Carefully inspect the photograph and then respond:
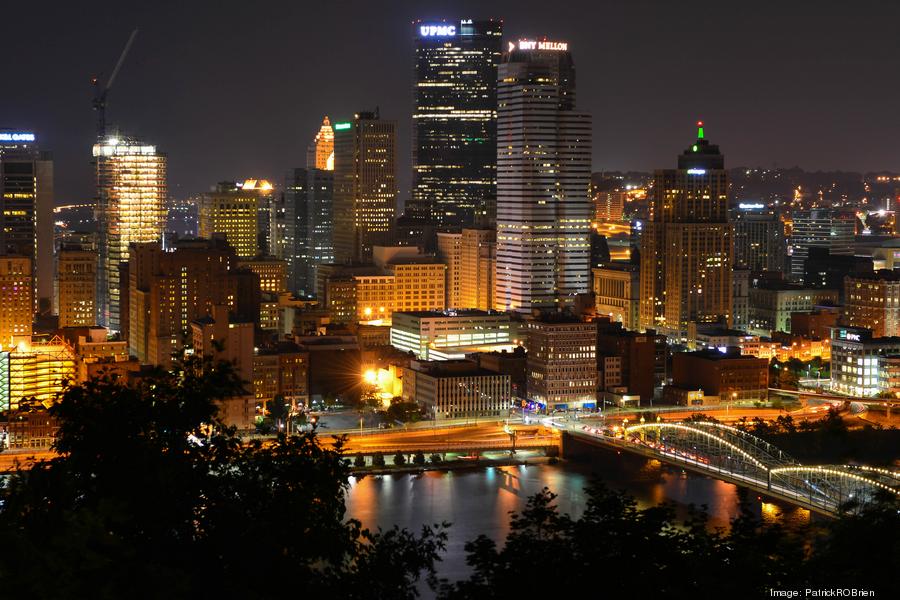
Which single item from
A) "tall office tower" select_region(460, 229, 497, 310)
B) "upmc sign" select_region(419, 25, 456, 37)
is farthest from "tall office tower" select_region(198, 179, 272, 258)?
"upmc sign" select_region(419, 25, 456, 37)

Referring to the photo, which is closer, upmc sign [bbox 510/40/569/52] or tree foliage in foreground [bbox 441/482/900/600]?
tree foliage in foreground [bbox 441/482/900/600]

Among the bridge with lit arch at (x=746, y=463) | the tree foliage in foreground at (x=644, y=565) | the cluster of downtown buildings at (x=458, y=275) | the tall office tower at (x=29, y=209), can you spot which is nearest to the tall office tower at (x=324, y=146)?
the cluster of downtown buildings at (x=458, y=275)

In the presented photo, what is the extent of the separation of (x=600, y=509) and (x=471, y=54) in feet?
135

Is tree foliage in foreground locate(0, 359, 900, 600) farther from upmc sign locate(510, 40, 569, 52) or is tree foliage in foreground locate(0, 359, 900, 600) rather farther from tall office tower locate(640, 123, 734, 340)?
upmc sign locate(510, 40, 569, 52)

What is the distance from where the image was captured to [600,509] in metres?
8.59

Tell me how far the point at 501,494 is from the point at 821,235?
30.6 metres

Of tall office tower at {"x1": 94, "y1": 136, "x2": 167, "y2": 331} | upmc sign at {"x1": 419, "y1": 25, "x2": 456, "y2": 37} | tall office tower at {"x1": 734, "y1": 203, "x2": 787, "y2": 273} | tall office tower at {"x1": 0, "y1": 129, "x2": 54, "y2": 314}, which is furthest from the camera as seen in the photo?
upmc sign at {"x1": 419, "y1": 25, "x2": 456, "y2": 37}

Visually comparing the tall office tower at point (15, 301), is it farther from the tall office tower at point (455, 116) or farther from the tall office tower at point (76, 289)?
the tall office tower at point (455, 116)

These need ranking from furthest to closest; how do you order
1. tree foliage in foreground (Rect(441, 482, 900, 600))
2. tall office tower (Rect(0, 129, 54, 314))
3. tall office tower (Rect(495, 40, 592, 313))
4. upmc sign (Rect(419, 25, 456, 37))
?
upmc sign (Rect(419, 25, 456, 37)) → tall office tower (Rect(0, 129, 54, 314)) → tall office tower (Rect(495, 40, 592, 313)) → tree foliage in foreground (Rect(441, 482, 900, 600))

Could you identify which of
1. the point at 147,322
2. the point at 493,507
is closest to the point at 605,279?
the point at 147,322

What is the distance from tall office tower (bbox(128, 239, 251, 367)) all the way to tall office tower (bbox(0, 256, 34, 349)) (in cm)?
259

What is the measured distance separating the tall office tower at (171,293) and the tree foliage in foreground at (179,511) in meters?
22.1

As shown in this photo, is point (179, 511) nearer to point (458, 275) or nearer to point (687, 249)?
point (687, 249)

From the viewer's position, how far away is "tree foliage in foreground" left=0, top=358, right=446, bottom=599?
6.73 meters
